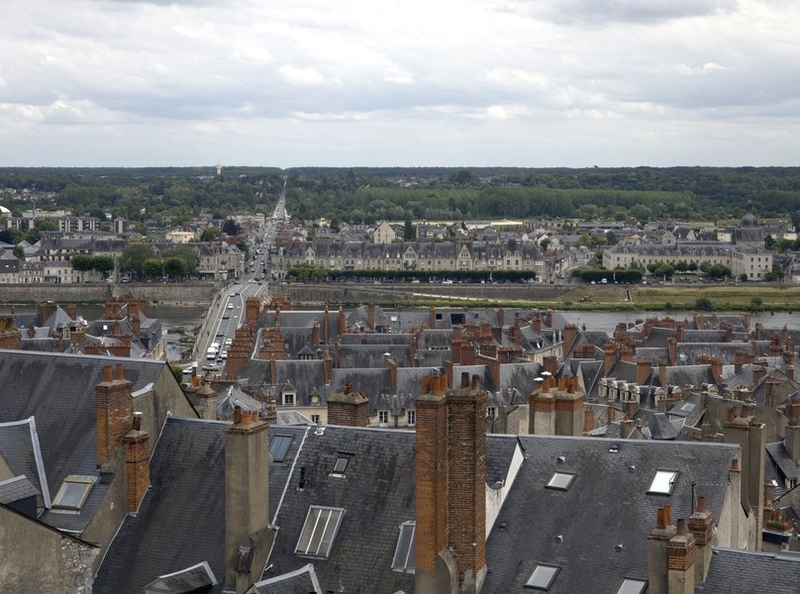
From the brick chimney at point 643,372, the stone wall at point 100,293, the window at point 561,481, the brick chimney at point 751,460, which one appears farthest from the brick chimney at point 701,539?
the stone wall at point 100,293

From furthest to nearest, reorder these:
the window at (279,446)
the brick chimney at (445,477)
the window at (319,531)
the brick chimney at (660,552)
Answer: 1. the window at (279,446)
2. the window at (319,531)
3. the brick chimney at (445,477)
4. the brick chimney at (660,552)

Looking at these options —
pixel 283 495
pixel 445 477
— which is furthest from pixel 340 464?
pixel 445 477

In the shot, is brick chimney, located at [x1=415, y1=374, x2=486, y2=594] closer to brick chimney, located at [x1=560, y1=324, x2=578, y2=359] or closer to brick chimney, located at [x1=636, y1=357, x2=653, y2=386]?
brick chimney, located at [x1=636, y1=357, x2=653, y2=386]

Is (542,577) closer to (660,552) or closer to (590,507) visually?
(590,507)

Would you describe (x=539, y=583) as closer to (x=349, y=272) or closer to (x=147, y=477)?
(x=147, y=477)

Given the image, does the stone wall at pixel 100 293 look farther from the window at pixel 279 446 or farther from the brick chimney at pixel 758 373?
the window at pixel 279 446

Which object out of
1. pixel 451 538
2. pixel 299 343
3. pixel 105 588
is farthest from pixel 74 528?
pixel 299 343

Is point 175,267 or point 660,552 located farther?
point 175,267
